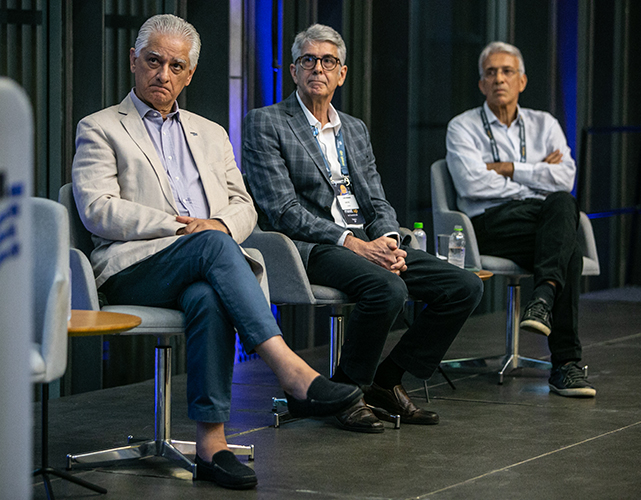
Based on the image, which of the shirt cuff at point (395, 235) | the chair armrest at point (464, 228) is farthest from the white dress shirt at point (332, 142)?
the chair armrest at point (464, 228)

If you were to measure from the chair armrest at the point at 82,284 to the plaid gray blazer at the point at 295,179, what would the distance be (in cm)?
95

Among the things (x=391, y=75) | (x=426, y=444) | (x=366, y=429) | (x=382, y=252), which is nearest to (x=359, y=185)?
(x=382, y=252)

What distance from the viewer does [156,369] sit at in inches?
113

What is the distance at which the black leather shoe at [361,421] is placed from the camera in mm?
3285

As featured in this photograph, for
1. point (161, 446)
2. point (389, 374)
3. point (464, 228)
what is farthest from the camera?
point (464, 228)

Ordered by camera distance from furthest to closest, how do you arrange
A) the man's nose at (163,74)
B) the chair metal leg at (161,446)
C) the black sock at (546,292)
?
the black sock at (546,292) → the man's nose at (163,74) → the chair metal leg at (161,446)

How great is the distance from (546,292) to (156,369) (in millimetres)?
1701

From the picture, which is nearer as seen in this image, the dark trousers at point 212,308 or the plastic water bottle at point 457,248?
the dark trousers at point 212,308

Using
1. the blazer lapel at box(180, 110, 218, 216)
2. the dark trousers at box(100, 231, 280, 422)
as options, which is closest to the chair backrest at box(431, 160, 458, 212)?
the blazer lapel at box(180, 110, 218, 216)

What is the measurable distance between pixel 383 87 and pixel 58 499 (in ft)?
12.2

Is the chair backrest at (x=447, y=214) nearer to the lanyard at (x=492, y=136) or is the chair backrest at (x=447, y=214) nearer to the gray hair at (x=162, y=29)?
the lanyard at (x=492, y=136)

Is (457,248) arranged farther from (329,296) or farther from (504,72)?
(504,72)

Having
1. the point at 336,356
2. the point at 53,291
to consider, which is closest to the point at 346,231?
the point at 336,356

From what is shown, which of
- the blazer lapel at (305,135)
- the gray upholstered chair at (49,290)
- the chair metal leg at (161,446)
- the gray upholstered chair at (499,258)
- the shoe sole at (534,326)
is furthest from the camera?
the gray upholstered chair at (499,258)
